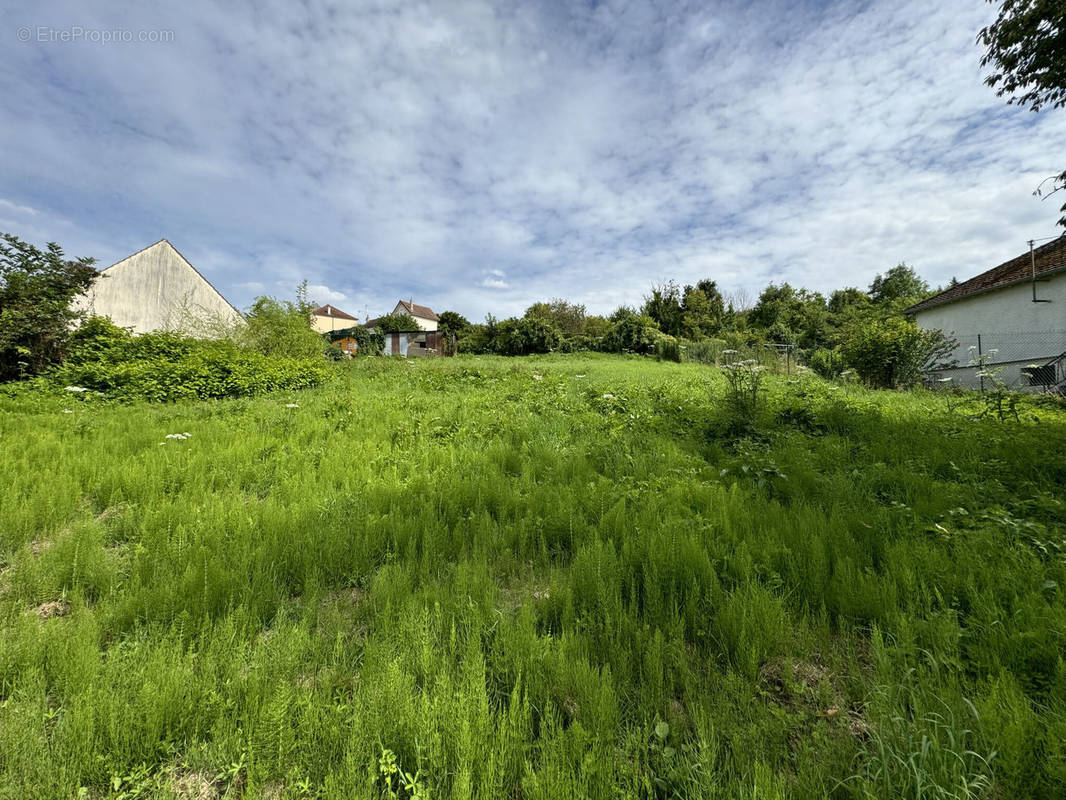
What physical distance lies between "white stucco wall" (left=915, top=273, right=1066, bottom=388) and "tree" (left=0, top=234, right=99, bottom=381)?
24.4m

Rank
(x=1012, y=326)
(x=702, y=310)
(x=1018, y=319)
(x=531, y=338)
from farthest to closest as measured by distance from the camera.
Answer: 1. (x=702, y=310)
2. (x=531, y=338)
3. (x=1012, y=326)
4. (x=1018, y=319)

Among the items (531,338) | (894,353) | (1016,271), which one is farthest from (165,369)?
(1016,271)

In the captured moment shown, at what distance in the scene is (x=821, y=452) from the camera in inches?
173

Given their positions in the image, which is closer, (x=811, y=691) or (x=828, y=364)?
(x=811, y=691)

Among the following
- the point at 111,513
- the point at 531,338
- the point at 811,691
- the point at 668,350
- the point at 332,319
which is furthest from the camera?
the point at 332,319

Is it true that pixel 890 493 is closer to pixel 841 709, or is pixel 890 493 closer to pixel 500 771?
pixel 841 709

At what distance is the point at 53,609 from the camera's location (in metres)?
2.15

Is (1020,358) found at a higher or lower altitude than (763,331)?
lower

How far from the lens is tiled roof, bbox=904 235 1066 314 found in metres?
13.0

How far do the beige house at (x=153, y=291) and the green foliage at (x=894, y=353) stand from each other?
2562 centimetres

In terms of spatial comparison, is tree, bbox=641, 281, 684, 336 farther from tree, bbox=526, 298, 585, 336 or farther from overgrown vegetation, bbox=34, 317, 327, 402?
overgrown vegetation, bbox=34, 317, 327, 402

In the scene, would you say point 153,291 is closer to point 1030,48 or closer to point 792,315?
point 1030,48

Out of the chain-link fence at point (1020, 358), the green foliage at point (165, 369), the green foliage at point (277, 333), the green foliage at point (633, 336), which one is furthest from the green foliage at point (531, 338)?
the chain-link fence at point (1020, 358)

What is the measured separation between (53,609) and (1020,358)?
2321 cm
